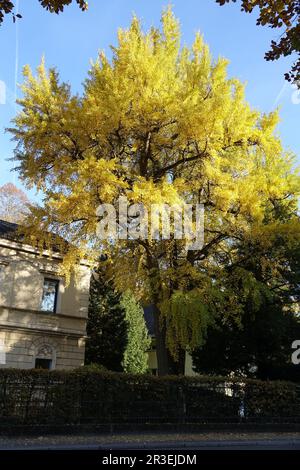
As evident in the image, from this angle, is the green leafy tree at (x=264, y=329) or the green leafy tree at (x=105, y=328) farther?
the green leafy tree at (x=105, y=328)

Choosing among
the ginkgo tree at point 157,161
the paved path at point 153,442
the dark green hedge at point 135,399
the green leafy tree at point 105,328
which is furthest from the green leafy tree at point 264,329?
the green leafy tree at point 105,328

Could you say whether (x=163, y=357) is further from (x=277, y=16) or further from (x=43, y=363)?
(x=277, y=16)

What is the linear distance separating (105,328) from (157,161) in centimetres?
1376

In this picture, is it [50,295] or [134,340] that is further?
[134,340]

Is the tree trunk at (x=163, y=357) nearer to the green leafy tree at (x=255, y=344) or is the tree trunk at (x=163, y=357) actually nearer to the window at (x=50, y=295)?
the green leafy tree at (x=255, y=344)

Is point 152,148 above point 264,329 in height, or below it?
above

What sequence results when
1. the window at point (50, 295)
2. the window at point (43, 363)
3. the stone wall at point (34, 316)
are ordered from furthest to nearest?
the window at point (50, 295)
the window at point (43, 363)
the stone wall at point (34, 316)

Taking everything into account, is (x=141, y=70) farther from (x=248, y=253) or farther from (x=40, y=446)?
(x=40, y=446)

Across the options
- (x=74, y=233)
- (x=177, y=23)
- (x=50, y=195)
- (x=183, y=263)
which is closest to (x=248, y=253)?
(x=183, y=263)

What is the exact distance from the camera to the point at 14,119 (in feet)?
56.7

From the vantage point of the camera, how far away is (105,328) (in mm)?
29656

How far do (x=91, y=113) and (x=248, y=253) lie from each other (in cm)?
792

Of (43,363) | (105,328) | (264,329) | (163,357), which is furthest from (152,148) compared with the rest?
(105,328)

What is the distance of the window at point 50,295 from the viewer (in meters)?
25.2
